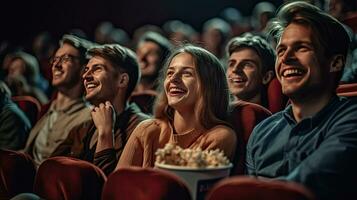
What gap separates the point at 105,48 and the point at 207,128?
0.23 metres

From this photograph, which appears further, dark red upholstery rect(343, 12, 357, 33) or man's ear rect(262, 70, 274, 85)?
dark red upholstery rect(343, 12, 357, 33)

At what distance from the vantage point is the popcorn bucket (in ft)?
1.50

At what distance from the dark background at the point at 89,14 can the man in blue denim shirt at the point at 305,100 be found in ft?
4.43

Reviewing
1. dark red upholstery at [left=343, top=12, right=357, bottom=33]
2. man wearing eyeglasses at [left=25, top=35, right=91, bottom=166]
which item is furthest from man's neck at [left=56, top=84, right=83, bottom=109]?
dark red upholstery at [left=343, top=12, right=357, bottom=33]

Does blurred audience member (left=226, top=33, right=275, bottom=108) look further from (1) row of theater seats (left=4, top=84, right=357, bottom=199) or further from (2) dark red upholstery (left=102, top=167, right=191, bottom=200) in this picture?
(2) dark red upholstery (left=102, top=167, right=191, bottom=200)

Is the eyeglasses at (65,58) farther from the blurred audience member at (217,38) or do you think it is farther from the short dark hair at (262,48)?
the blurred audience member at (217,38)

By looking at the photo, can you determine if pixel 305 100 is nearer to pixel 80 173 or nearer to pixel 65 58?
pixel 80 173

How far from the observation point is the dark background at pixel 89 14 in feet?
6.31

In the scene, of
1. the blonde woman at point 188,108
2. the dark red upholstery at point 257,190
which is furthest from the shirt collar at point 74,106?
the dark red upholstery at point 257,190

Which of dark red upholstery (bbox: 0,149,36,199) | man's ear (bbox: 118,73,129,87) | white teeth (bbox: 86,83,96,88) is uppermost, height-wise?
man's ear (bbox: 118,73,129,87)

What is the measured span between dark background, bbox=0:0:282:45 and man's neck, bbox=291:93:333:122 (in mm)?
1369

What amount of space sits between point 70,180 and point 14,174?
0.12 metres

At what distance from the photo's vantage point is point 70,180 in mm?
532

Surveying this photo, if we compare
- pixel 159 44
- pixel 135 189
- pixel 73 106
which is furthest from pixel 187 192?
pixel 159 44
